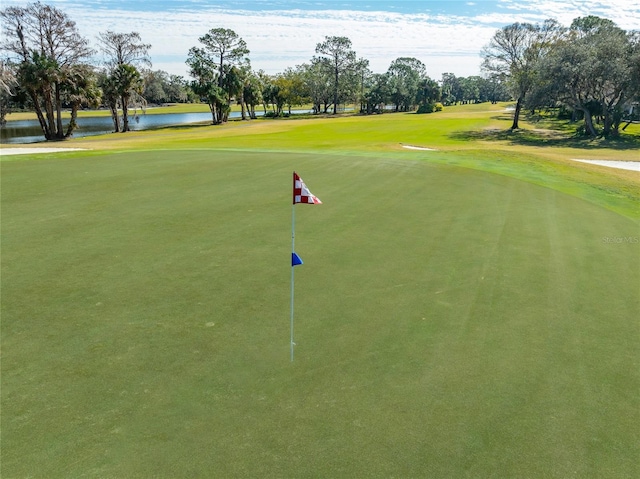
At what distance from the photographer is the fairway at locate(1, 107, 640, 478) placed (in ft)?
12.8

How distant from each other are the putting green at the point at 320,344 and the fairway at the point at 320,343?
3cm

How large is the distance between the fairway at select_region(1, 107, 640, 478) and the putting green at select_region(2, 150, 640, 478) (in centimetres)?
3

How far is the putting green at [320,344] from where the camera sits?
3.91 m

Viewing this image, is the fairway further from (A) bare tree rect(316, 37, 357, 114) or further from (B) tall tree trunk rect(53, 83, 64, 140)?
(A) bare tree rect(316, 37, 357, 114)

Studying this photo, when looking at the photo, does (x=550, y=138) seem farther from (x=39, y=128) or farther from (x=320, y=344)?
(x=39, y=128)

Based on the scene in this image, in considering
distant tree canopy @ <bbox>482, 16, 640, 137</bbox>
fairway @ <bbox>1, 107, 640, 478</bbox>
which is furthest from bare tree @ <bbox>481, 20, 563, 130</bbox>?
fairway @ <bbox>1, 107, 640, 478</bbox>

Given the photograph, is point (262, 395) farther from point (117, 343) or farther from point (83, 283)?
point (83, 283)

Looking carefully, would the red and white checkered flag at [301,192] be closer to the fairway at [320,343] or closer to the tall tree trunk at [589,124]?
the fairway at [320,343]

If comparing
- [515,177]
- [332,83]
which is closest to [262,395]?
[515,177]

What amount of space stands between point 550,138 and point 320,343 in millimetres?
41846

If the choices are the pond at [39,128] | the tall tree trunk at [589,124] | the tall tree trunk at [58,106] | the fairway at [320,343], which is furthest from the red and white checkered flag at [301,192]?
the pond at [39,128]

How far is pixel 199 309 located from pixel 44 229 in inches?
223

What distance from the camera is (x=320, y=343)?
18.2 feet

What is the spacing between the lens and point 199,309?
638 centimetres
